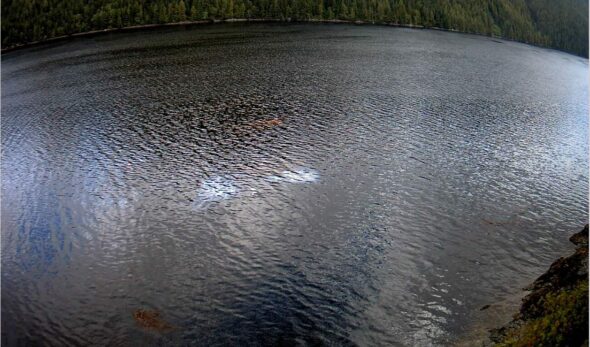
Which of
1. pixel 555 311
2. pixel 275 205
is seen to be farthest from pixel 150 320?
pixel 555 311

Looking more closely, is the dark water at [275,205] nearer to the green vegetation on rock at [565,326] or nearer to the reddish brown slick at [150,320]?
the reddish brown slick at [150,320]

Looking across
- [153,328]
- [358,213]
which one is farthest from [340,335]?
[358,213]

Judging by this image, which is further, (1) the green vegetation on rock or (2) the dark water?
(2) the dark water

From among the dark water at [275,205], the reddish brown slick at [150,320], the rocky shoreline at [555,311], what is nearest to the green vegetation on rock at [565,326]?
the rocky shoreline at [555,311]

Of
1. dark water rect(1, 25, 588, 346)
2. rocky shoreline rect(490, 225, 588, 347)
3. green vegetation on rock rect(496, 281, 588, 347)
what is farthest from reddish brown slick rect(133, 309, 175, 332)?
green vegetation on rock rect(496, 281, 588, 347)

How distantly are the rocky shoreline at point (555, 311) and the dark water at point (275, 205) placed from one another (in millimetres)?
2594

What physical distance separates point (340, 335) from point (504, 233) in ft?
69.1

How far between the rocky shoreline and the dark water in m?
2.59

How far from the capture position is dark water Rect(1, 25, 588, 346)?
100.0 ft

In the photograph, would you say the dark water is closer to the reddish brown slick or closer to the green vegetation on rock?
the reddish brown slick

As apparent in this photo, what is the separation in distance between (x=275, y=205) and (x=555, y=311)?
91.2 feet

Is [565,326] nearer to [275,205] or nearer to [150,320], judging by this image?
[150,320]

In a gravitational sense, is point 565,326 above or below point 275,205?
above

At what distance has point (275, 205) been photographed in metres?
44.8
